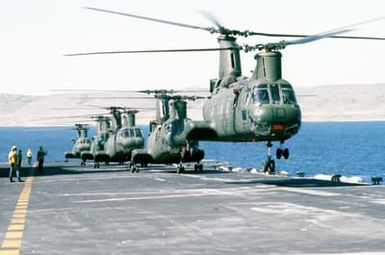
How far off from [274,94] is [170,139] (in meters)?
17.7

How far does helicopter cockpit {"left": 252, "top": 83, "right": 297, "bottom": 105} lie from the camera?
29922mm

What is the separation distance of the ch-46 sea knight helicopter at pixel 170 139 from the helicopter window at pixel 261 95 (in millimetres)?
14470

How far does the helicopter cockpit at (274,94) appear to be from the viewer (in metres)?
29.9

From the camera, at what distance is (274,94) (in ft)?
98.5

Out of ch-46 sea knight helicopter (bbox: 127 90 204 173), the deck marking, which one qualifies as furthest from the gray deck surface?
ch-46 sea knight helicopter (bbox: 127 90 204 173)

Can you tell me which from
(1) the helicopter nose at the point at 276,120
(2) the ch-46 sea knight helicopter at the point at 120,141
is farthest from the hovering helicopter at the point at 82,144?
(1) the helicopter nose at the point at 276,120

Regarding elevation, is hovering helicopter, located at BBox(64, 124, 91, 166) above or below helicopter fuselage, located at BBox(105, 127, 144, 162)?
above

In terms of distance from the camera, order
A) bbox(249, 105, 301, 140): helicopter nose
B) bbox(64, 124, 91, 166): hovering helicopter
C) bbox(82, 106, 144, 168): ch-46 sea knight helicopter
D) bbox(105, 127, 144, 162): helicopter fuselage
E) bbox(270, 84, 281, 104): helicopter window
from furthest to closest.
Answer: bbox(64, 124, 91, 166): hovering helicopter
bbox(82, 106, 144, 168): ch-46 sea knight helicopter
bbox(105, 127, 144, 162): helicopter fuselage
bbox(270, 84, 281, 104): helicopter window
bbox(249, 105, 301, 140): helicopter nose

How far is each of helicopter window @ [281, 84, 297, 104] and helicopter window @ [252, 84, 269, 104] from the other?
2.15ft

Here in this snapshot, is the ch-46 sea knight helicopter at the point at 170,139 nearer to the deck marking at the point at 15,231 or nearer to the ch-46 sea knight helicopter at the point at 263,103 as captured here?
Answer: the ch-46 sea knight helicopter at the point at 263,103

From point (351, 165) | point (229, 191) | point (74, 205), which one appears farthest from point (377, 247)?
point (351, 165)

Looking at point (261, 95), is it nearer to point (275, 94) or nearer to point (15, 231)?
point (275, 94)

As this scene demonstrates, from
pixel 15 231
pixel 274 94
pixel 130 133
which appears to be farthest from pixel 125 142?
pixel 15 231

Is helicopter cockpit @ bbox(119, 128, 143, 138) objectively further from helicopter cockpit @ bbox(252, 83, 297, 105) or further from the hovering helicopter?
helicopter cockpit @ bbox(252, 83, 297, 105)
